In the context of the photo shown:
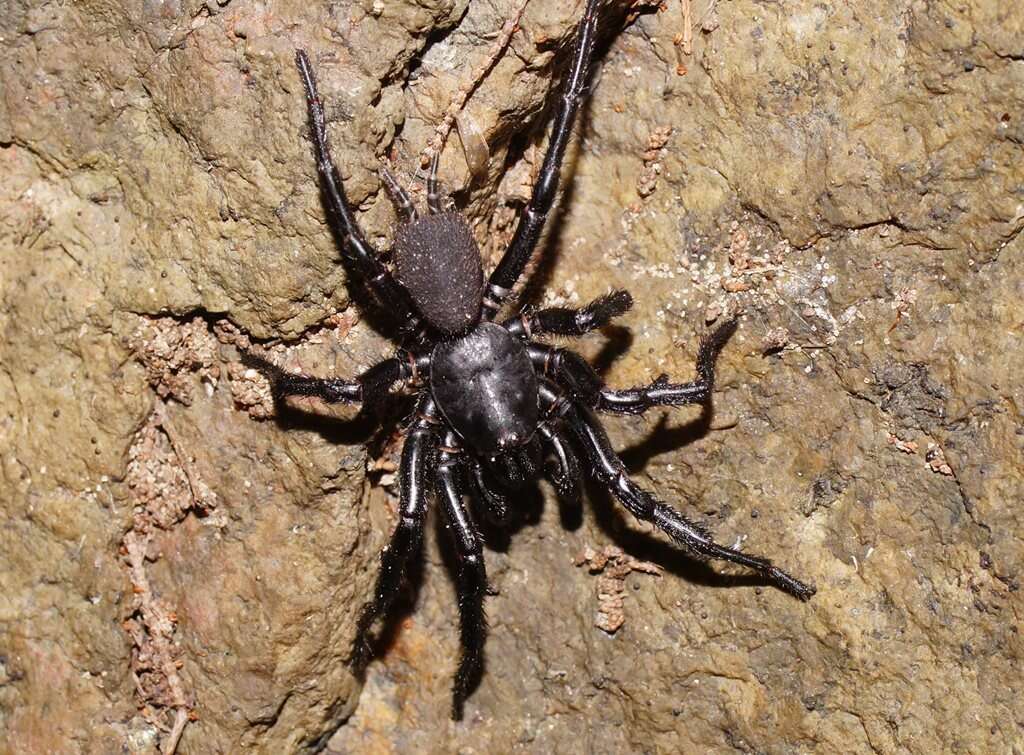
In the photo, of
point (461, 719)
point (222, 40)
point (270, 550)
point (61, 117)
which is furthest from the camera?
point (461, 719)

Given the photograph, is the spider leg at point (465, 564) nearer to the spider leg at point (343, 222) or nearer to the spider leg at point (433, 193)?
the spider leg at point (343, 222)

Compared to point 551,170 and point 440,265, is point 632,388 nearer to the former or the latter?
point 551,170

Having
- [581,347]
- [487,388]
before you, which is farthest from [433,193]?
[581,347]

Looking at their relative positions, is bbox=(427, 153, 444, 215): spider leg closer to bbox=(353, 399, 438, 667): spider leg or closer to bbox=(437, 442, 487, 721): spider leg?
bbox=(353, 399, 438, 667): spider leg

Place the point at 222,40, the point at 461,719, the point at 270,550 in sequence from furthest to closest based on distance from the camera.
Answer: the point at 461,719 → the point at 270,550 → the point at 222,40

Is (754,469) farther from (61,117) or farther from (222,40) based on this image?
(61,117)

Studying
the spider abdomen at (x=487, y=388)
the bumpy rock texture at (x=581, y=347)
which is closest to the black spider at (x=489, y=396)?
the spider abdomen at (x=487, y=388)

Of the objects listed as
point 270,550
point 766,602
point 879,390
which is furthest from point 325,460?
point 879,390
